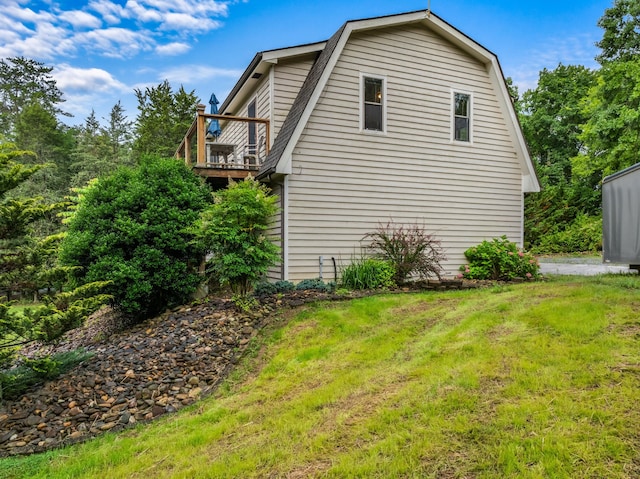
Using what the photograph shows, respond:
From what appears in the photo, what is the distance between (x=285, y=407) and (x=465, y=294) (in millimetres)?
4966

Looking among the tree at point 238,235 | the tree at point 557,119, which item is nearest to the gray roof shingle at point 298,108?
the tree at point 238,235

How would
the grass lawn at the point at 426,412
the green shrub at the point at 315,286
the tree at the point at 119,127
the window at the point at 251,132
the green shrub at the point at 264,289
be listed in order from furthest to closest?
the tree at the point at 119,127 → the window at the point at 251,132 → the green shrub at the point at 315,286 → the green shrub at the point at 264,289 → the grass lawn at the point at 426,412

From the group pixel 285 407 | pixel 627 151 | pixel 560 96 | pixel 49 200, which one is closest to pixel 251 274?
pixel 285 407

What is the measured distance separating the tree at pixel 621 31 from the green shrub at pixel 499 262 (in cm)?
1564

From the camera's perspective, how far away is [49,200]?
21.4m

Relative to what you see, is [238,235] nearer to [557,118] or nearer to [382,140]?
[382,140]

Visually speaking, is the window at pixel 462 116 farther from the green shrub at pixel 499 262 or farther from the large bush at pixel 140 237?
the large bush at pixel 140 237

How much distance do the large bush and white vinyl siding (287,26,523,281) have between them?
Result: 216 centimetres

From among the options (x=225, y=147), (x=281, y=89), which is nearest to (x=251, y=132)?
(x=225, y=147)

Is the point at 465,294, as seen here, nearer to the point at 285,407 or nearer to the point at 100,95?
the point at 285,407

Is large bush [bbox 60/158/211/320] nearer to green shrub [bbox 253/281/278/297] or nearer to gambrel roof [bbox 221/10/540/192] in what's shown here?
green shrub [bbox 253/281/278/297]

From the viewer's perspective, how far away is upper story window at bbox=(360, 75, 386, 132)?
9.24m

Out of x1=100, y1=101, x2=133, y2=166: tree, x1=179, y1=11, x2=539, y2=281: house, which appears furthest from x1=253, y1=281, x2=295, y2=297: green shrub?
x1=100, y1=101, x2=133, y2=166: tree

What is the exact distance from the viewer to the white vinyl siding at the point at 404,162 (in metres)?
8.64
